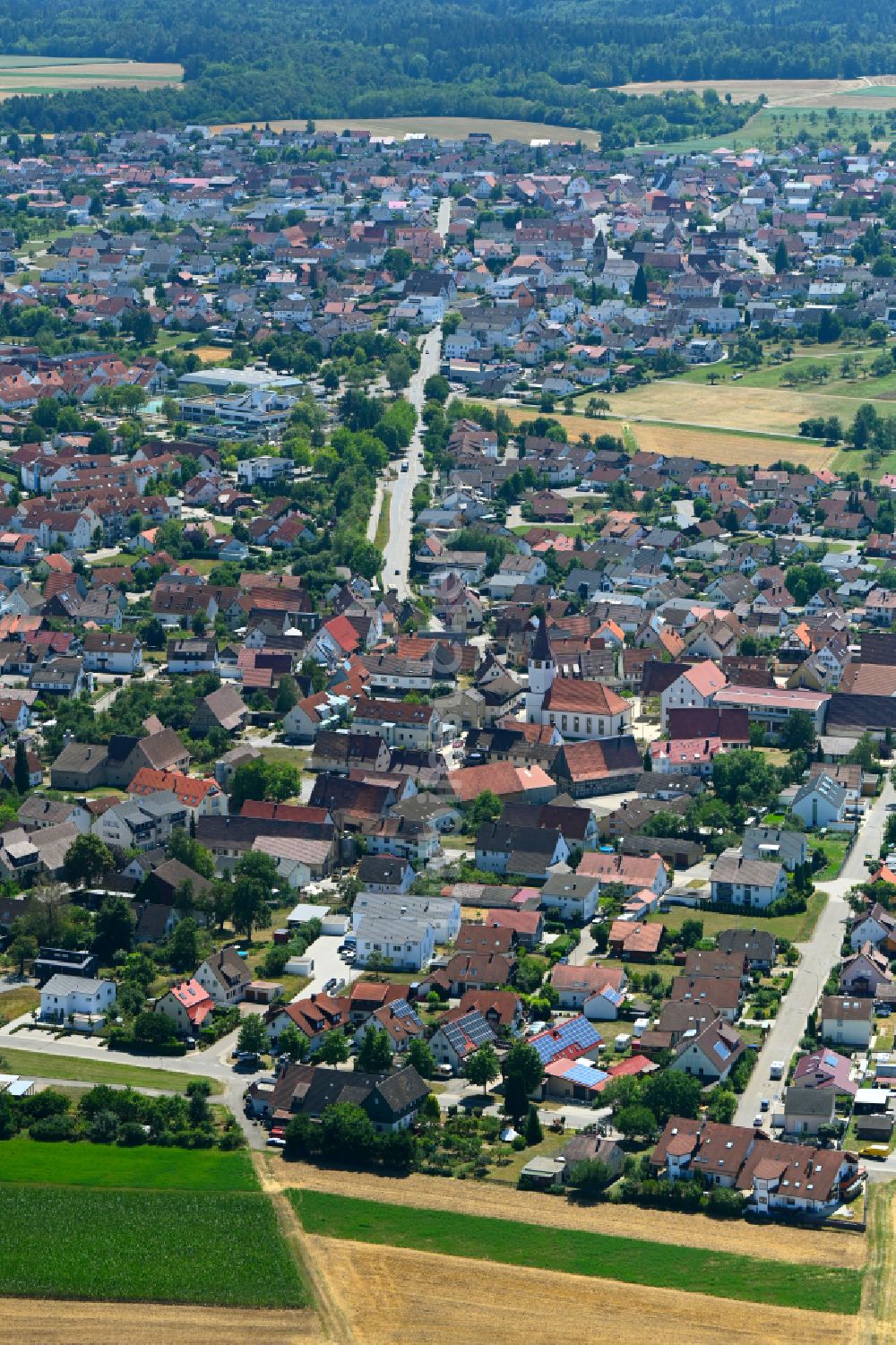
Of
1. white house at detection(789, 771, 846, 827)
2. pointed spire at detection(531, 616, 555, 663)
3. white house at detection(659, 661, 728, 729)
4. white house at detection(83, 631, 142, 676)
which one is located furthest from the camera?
white house at detection(83, 631, 142, 676)

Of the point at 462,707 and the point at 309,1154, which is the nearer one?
the point at 309,1154

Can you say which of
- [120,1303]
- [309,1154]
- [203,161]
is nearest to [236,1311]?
[120,1303]

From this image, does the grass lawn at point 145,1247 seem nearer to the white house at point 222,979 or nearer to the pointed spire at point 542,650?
the white house at point 222,979

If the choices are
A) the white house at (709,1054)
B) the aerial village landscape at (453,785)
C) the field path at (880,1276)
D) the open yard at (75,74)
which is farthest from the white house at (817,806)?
the open yard at (75,74)

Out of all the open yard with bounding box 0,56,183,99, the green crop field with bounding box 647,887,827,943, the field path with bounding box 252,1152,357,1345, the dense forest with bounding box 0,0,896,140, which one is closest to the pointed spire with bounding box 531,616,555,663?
the green crop field with bounding box 647,887,827,943

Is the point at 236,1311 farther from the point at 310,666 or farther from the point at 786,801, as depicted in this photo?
the point at 310,666

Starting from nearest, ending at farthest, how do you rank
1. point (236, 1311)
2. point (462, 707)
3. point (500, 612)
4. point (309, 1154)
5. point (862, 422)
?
1. point (236, 1311)
2. point (309, 1154)
3. point (462, 707)
4. point (500, 612)
5. point (862, 422)

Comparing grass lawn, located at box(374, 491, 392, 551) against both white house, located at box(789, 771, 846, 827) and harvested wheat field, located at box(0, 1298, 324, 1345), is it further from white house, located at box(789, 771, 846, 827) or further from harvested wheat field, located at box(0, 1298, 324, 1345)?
harvested wheat field, located at box(0, 1298, 324, 1345)
